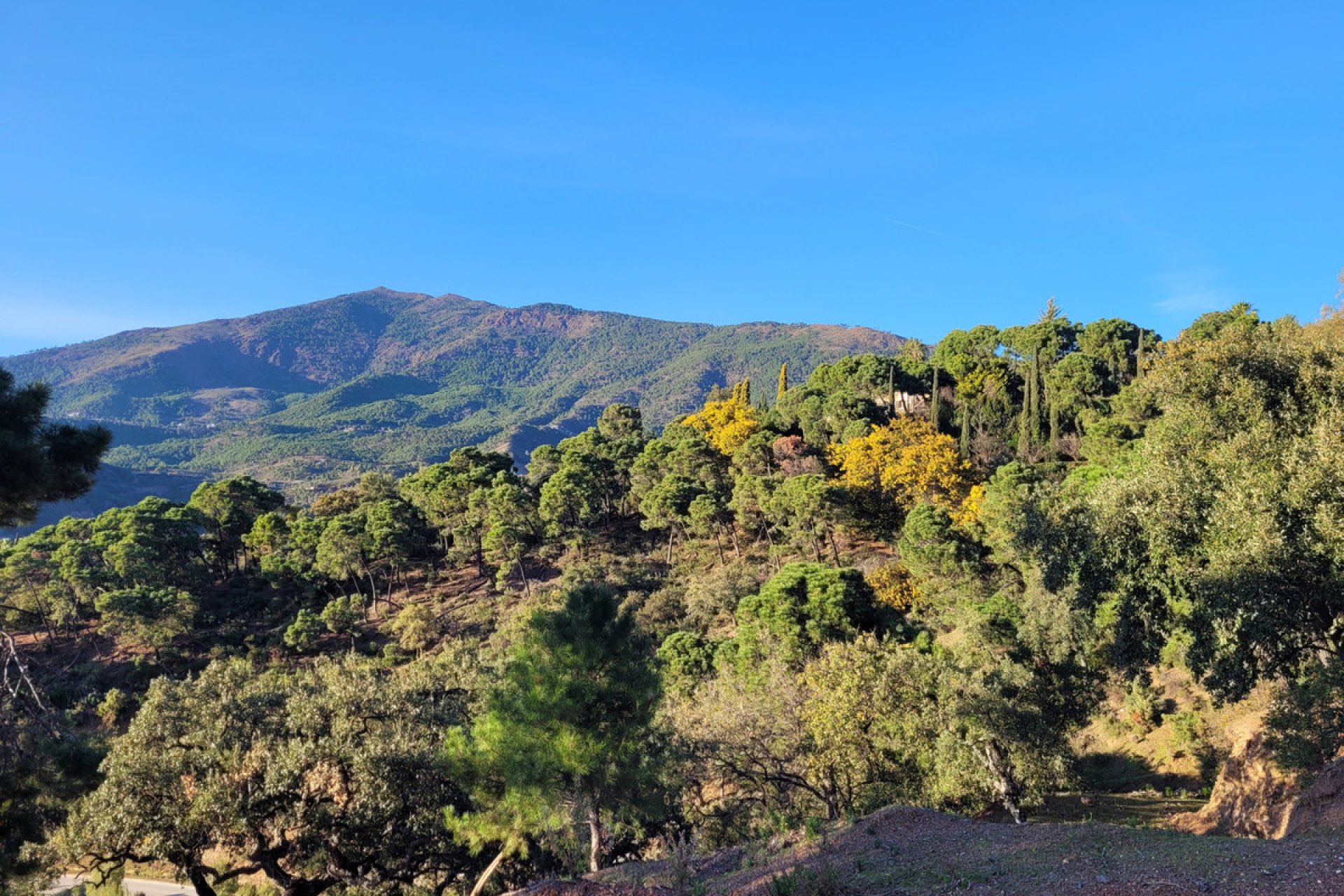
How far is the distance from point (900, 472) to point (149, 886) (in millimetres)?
35779

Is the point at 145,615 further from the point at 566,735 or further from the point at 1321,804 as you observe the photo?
the point at 1321,804

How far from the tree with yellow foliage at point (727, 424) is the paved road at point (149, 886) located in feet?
123

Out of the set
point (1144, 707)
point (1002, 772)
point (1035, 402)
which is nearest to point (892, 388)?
point (1035, 402)

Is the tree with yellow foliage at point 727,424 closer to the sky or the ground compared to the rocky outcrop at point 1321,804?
closer to the sky

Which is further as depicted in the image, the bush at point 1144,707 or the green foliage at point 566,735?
the bush at point 1144,707

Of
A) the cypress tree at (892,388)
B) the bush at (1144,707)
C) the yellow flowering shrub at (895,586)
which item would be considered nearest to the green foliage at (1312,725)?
the bush at (1144,707)

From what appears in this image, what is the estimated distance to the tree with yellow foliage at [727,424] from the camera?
5403 cm

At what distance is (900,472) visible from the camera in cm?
4100

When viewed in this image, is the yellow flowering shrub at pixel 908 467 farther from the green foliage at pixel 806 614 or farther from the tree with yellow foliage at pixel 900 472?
the green foliage at pixel 806 614

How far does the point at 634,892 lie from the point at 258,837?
9686 millimetres

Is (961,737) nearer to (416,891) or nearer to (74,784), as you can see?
(416,891)

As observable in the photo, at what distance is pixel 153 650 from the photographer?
1736 inches

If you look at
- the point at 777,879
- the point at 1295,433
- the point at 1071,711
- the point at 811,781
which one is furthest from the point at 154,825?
the point at 1295,433

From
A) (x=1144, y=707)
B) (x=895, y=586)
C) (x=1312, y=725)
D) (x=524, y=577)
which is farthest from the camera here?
(x=524, y=577)
